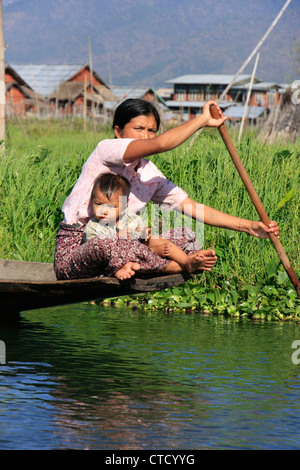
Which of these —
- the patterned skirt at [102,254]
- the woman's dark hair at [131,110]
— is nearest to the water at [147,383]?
the patterned skirt at [102,254]

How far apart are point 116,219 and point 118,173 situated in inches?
10.7

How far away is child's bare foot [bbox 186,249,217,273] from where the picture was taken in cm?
466

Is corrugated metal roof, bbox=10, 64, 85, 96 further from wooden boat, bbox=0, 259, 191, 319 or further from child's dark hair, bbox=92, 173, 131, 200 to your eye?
child's dark hair, bbox=92, 173, 131, 200

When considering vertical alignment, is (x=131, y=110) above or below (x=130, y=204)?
above

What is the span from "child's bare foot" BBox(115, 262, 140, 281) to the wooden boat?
0.06m

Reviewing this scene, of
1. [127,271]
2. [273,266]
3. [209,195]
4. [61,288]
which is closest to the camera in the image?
[127,271]

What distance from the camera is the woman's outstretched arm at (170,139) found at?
4281 mm

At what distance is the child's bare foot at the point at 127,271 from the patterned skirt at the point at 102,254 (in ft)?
0.15

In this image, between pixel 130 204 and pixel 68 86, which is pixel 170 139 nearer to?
pixel 130 204

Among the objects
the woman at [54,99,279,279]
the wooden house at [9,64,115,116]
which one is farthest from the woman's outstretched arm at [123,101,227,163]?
the wooden house at [9,64,115,116]

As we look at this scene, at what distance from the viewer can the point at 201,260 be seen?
4707mm

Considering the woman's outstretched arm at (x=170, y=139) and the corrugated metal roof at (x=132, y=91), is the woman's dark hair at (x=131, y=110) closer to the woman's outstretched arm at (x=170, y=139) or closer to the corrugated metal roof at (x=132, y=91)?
the woman's outstretched arm at (x=170, y=139)

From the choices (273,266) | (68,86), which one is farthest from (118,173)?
(68,86)
